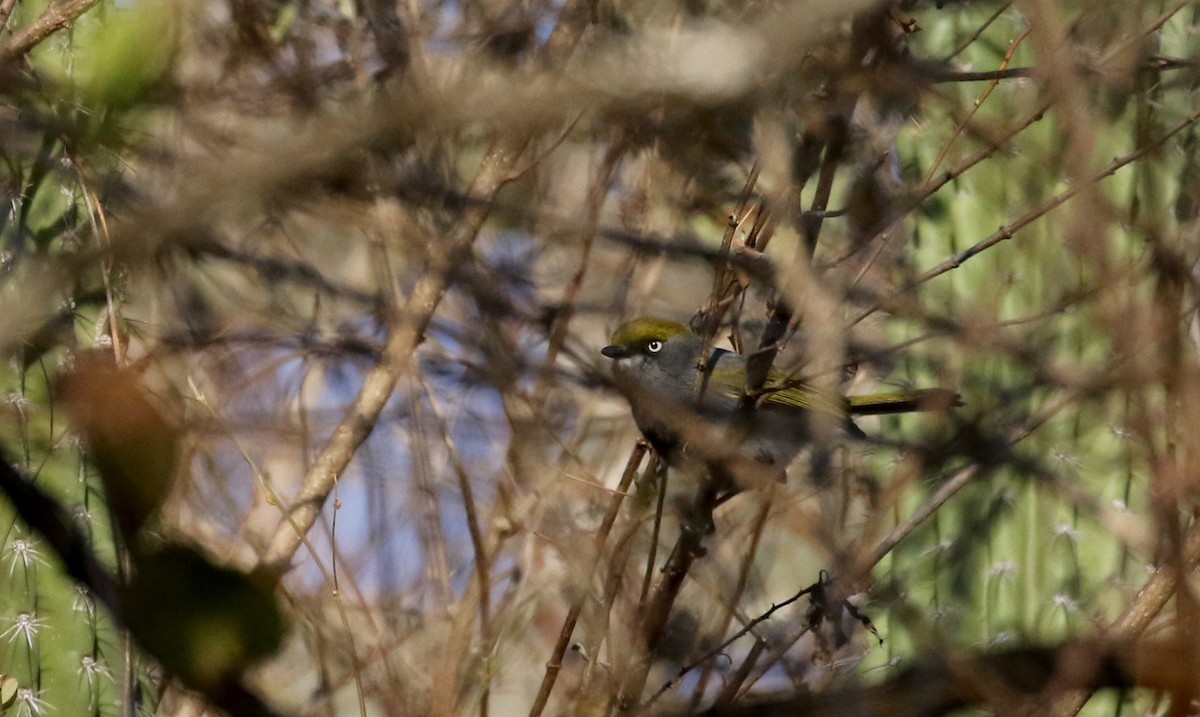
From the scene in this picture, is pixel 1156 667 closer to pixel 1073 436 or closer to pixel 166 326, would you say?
pixel 1073 436

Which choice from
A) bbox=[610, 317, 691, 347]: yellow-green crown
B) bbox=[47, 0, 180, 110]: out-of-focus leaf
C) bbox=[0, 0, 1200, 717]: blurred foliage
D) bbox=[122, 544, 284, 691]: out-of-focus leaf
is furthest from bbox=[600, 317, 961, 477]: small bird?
bbox=[122, 544, 284, 691]: out-of-focus leaf

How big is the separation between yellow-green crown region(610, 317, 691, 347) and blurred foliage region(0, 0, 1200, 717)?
0.44 feet

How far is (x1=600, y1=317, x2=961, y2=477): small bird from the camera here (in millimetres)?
3123

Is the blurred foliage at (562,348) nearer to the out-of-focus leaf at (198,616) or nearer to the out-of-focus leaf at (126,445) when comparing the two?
the out-of-focus leaf at (126,445)

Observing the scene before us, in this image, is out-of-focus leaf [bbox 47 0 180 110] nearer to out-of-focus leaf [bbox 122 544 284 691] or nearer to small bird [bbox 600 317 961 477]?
out-of-focus leaf [bbox 122 544 284 691]

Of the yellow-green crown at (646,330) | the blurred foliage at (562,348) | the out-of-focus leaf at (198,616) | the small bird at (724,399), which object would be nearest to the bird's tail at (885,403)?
the small bird at (724,399)

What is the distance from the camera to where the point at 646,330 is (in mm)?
4445

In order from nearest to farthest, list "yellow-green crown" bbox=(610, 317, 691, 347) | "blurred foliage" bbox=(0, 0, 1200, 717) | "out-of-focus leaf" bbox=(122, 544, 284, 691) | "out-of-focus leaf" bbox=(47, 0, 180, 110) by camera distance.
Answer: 1. "out-of-focus leaf" bbox=(122, 544, 284, 691)
2. "out-of-focus leaf" bbox=(47, 0, 180, 110)
3. "blurred foliage" bbox=(0, 0, 1200, 717)
4. "yellow-green crown" bbox=(610, 317, 691, 347)

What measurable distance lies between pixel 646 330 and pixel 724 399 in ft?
1.37

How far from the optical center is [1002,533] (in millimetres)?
3881

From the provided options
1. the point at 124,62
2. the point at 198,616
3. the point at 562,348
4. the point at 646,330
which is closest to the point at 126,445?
the point at 198,616

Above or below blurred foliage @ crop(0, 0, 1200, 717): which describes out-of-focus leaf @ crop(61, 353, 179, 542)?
below

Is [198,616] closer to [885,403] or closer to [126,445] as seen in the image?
[126,445]

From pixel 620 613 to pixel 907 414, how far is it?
Result: 3.91ft
